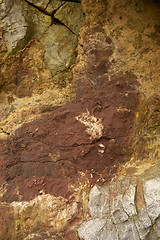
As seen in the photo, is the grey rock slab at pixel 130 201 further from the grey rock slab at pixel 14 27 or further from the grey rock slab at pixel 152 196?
the grey rock slab at pixel 14 27

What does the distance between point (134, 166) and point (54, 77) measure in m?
1.35

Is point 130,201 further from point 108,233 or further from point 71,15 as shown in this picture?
point 71,15

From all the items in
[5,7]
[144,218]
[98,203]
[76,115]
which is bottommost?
[98,203]

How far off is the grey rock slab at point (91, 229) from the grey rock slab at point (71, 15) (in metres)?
2.05

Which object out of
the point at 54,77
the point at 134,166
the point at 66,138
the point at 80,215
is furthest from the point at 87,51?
the point at 80,215

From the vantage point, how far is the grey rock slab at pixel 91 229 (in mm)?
2427

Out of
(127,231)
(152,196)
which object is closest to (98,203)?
(127,231)

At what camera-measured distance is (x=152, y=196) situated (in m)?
2.44

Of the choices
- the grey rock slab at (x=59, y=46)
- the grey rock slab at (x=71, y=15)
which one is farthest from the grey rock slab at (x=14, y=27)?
the grey rock slab at (x=71, y=15)

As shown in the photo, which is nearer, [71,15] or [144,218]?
[144,218]

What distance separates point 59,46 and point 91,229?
1.98m

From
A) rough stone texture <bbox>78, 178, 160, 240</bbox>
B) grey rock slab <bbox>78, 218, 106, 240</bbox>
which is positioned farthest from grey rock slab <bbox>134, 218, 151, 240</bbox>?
grey rock slab <bbox>78, 218, 106, 240</bbox>

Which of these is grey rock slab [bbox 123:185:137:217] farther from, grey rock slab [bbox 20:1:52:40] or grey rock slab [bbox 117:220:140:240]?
grey rock slab [bbox 20:1:52:40]

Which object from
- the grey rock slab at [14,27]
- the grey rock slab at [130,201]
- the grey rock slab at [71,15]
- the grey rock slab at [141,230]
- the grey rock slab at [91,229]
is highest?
the grey rock slab at [71,15]
